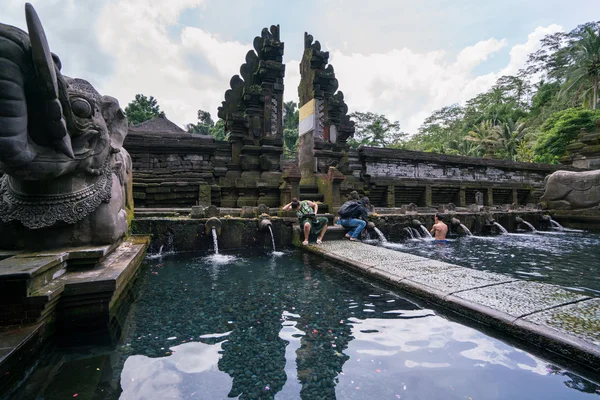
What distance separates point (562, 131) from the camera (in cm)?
1894

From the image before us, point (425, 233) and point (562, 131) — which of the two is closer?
point (425, 233)

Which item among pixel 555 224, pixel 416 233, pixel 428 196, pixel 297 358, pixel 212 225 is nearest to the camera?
pixel 297 358

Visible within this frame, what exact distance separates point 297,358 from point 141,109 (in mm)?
40145

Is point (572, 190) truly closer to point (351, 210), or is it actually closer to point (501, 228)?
point (501, 228)

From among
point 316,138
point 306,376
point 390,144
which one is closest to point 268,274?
point 306,376

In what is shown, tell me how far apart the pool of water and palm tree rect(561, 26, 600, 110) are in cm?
2539

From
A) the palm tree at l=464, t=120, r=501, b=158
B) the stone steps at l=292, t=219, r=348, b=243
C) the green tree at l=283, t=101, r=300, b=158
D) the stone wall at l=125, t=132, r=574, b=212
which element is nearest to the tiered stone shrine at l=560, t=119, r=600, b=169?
the stone wall at l=125, t=132, r=574, b=212

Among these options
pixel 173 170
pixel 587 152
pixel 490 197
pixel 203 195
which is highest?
pixel 587 152

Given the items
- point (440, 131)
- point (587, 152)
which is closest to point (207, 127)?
point (440, 131)

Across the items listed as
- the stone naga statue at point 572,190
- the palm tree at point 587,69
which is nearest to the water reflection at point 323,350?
the stone naga statue at point 572,190

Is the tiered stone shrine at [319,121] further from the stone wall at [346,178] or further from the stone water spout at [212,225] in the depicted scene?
the stone water spout at [212,225]

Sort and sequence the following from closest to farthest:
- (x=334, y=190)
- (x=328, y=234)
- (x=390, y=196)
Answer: (x=328, y=234)
(x=334, y=190)
(x=390, y=196)

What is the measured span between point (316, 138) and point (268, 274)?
6875 mm

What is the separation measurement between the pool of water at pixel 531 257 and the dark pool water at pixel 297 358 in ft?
7.38
